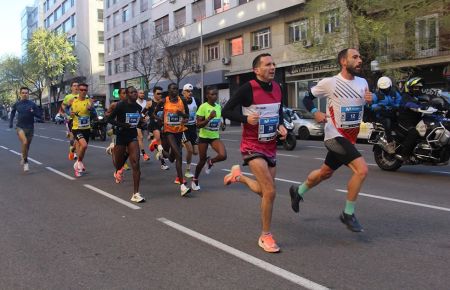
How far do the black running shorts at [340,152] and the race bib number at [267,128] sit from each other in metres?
0.73

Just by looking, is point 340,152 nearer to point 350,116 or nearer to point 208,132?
point 350,116

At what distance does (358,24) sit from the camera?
20.6 meters

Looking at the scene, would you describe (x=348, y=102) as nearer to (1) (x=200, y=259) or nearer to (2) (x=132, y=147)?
(1) (x=200, y=259)

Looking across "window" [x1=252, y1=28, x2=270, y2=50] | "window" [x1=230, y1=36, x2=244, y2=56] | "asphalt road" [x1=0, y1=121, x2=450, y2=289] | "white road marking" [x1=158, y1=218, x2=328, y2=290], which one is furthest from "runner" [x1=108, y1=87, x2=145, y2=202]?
"window" [x1=230, y1=36, x2=244, y2=56]

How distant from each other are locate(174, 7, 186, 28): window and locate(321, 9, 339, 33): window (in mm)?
22786

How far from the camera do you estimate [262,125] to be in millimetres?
5113

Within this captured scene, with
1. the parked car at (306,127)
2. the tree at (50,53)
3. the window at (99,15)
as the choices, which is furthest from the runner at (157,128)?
the window at (99,15)

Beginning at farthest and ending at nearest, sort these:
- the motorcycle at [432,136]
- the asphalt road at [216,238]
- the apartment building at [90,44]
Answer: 1. the apartment building at [90,44]
2. the motorcycle at [432,136]
3. the asphalt road at [216,238]

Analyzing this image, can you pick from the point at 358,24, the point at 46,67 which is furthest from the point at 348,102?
the point at 46,67

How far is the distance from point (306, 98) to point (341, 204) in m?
2.01

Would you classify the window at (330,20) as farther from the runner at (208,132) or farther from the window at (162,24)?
the window at (162,24)

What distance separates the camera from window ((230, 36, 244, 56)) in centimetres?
3722

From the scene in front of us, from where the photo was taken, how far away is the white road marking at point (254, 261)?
161 inches

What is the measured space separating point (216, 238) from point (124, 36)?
180ft
